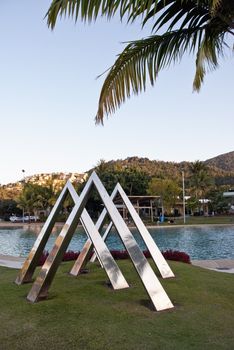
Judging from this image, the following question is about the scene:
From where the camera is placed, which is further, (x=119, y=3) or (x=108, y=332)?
(x=108, y=332)

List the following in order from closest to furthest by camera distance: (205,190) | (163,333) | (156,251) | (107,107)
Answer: (107,107)
(163,333)
(156,251)
(205,190)

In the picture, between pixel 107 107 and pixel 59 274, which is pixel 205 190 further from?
pixel 107 107

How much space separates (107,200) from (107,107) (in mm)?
2228

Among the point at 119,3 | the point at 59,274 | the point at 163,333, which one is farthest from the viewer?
the point at 59,274

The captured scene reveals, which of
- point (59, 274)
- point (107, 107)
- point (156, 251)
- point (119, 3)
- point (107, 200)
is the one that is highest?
point (119, 3)

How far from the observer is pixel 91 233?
6727mm

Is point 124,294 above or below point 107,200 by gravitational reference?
below

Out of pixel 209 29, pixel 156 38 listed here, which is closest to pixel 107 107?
pixel 156 38

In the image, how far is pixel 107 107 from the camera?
4441 millimetres

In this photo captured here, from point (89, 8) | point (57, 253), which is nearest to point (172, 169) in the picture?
point (57, 253)

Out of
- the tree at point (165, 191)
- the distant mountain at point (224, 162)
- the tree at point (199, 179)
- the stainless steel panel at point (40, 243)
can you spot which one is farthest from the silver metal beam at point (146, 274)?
the distant mountain at point (224, 162)

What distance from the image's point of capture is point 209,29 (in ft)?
15.2

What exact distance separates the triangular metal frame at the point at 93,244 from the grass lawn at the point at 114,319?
28cm

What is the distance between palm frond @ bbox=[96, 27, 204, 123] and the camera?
4.48 meters
